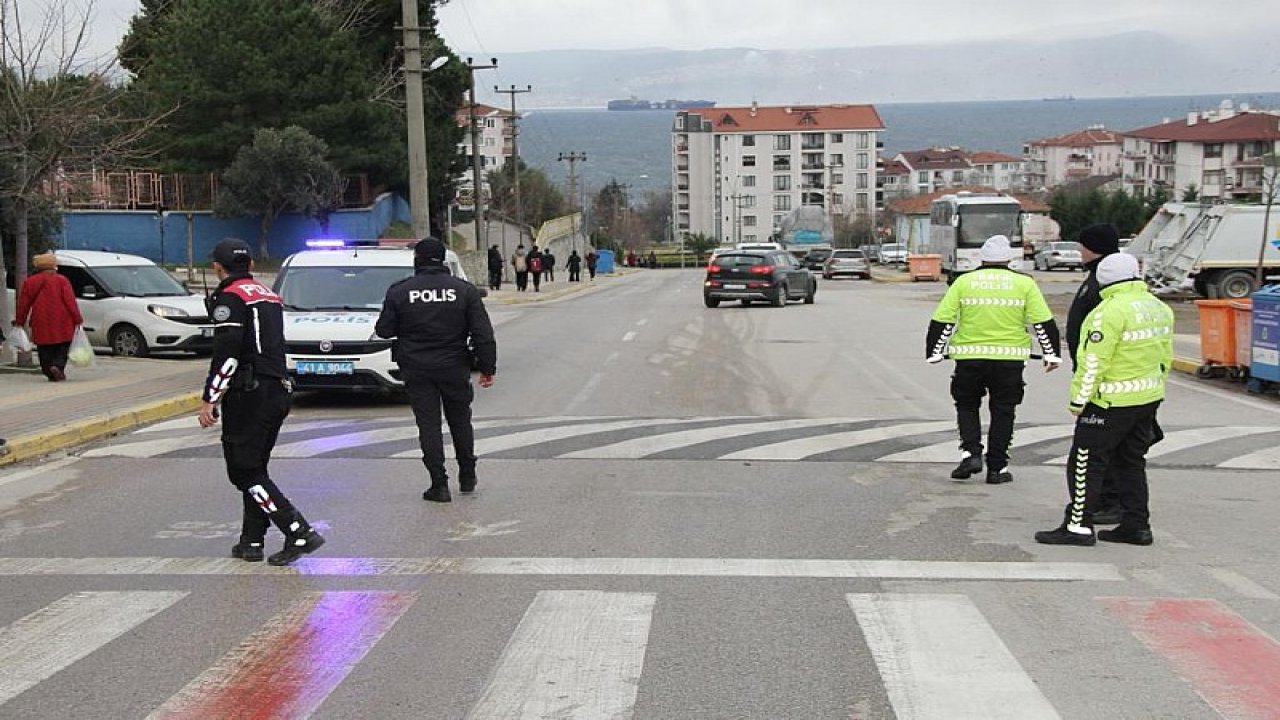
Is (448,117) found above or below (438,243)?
above

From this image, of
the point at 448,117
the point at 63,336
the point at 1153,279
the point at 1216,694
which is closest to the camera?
the point at 1216,694

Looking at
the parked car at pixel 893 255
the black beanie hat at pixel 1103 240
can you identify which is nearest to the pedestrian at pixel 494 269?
the parked car at pixel 893 255

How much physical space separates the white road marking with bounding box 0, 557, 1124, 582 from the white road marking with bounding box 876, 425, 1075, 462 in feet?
12.0

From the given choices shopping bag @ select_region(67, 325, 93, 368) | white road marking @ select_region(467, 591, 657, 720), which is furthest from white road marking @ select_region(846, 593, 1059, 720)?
shopping bag @ select_region(67, 325, 93, 368)

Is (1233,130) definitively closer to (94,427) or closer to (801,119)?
(801,119)

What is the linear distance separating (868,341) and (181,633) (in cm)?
1829

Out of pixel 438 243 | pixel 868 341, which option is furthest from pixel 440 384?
pixel 868 341

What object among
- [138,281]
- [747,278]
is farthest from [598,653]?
[747,278]

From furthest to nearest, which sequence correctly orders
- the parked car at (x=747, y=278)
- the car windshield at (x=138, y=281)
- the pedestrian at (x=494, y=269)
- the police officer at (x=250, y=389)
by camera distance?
1. the pedestrian at (x=494, y=269)
2. the parked car at (x=747, y=278)
3. the car windshield at (x=138, y=281)
4. the police officer at (x=250, y=389)

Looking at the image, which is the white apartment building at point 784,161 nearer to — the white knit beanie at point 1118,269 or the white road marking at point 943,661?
the white knit beanie at point 1118,269

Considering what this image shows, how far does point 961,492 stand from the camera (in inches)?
380

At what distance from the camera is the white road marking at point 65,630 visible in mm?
5523

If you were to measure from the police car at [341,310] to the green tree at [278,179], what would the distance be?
80.7 feet

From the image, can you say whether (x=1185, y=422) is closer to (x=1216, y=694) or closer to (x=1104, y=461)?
(x=1104, y=461)
